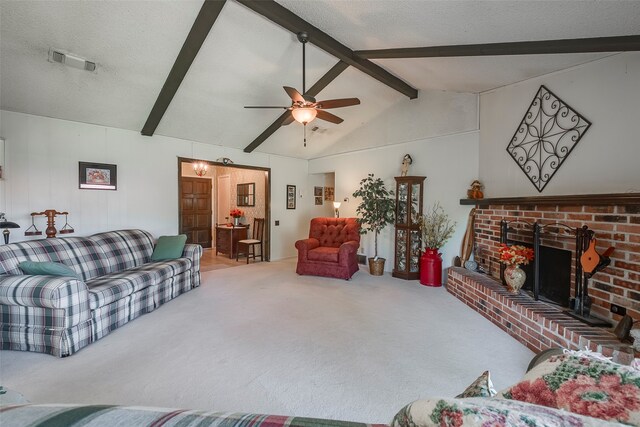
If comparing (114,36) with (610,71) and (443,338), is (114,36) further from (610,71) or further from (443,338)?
(610,71)

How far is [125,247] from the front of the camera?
3844 millimetres

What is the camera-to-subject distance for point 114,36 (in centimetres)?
283

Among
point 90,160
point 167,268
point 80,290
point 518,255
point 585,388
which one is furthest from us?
point 90,160

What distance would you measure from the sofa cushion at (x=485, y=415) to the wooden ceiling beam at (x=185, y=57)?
11.3 feet

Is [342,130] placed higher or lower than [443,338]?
higher

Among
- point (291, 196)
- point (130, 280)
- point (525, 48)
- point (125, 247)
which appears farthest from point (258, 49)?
point (291, 196)

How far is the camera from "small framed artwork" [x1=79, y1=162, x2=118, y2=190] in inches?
156

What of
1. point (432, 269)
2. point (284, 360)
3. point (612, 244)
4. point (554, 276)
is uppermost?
point (612, 244)

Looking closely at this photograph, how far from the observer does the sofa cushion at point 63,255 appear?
2732 millimetres

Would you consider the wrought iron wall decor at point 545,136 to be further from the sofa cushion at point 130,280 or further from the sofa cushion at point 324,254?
the sofa cushion at point 130,280

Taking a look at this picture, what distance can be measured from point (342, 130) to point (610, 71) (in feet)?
13.2

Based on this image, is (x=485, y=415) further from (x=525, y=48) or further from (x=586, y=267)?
(x=525, y=48)

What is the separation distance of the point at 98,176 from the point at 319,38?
144 inches

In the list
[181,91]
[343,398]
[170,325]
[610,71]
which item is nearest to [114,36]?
[181,91]
